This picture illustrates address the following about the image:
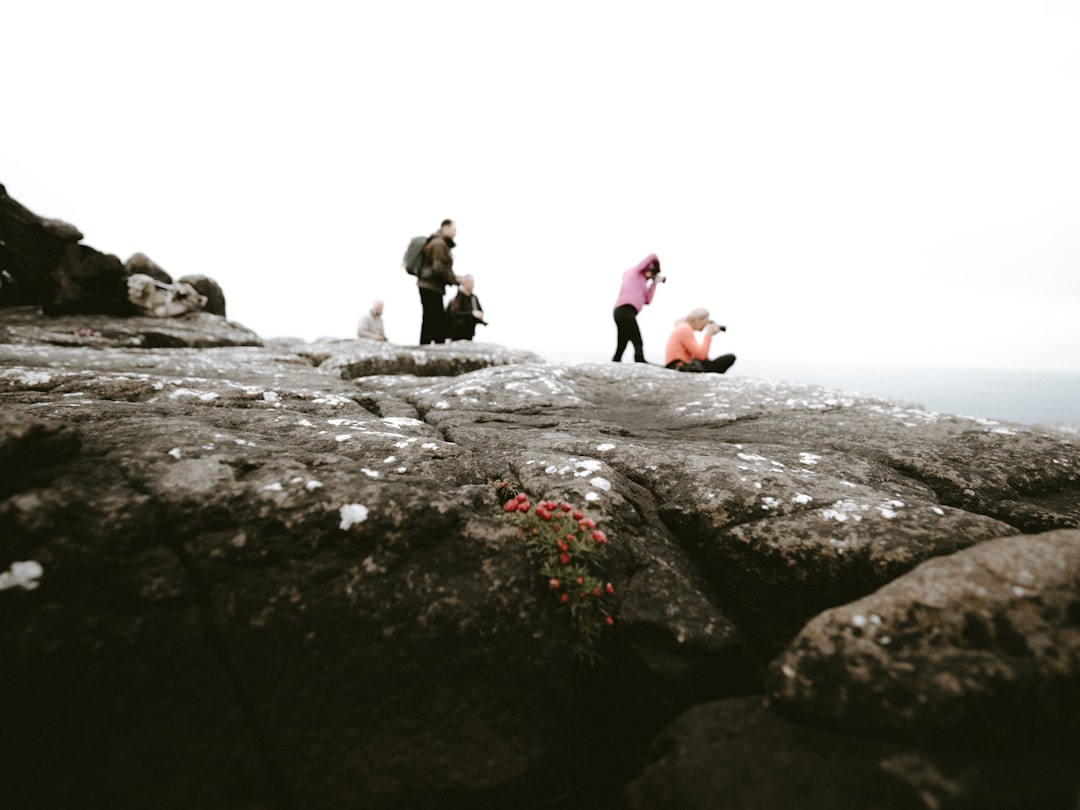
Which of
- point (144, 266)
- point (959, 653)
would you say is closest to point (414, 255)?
point (959, 653)

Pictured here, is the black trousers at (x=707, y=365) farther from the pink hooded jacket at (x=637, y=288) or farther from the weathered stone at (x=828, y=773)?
the weathered stone at (x=828, y=773)

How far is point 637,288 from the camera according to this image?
16500mm

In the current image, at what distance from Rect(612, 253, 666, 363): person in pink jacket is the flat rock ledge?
11323 millimetres

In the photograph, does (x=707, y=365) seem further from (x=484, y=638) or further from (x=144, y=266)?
(x=144, y=266)

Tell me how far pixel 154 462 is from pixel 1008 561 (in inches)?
292

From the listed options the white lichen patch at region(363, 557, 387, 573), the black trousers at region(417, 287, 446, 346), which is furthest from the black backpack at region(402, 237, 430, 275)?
the white lichen patch at region(363, 557, 387, 573)

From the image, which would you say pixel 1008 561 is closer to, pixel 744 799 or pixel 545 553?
pixel 744 799

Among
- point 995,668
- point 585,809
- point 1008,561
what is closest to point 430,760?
point 585,809

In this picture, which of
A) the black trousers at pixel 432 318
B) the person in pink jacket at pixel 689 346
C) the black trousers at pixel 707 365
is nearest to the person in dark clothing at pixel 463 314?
the black trousers at pixel 432 318

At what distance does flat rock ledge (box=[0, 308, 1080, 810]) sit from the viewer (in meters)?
2.88

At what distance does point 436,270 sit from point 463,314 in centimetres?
349

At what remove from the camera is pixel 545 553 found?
14.1 feet

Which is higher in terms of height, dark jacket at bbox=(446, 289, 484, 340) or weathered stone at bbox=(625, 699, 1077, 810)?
dark jacket at bbox=(446, 289, 484, 340)

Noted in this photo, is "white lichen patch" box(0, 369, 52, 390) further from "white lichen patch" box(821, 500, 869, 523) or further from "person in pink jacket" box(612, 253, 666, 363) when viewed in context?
"person in pink jacket" box(612, 253, 666, 363)
